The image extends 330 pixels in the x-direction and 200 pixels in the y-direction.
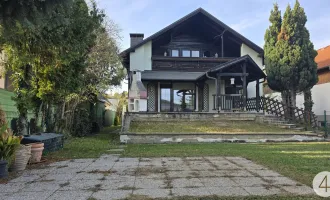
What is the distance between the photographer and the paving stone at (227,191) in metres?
4.88

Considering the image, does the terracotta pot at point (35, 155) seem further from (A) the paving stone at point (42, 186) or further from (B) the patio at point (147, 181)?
(A) the paving stone at point (42, 186)

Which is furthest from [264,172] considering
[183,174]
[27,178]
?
[27,178]

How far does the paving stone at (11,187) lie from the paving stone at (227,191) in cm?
339

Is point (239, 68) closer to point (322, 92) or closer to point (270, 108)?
point (270, 108)

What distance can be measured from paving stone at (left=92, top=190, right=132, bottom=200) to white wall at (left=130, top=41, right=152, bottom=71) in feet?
54.8

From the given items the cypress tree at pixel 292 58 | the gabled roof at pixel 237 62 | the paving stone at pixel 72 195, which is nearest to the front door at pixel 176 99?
the gabled roof at pixel 237 62

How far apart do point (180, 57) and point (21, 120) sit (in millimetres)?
13664

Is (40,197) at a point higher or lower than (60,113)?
lower

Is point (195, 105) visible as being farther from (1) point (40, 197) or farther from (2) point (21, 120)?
(1) point (40, 197)

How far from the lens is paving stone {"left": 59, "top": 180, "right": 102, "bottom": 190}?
5309 mm

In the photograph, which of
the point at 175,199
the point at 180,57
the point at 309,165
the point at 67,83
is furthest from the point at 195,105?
the point at 175,199

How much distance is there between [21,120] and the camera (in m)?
10.1

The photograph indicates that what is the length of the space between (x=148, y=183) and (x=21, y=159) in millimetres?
3338

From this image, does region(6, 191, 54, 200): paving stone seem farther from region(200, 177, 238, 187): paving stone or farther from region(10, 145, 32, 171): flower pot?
region(200, 177, 238, 187): paving stone
